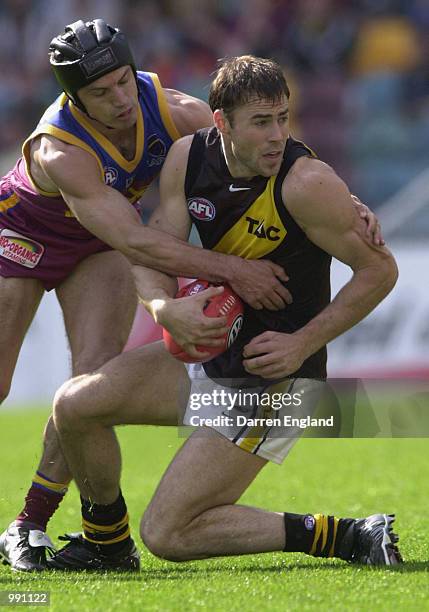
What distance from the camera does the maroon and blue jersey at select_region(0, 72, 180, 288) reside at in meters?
5.28

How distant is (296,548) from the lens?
195 inches

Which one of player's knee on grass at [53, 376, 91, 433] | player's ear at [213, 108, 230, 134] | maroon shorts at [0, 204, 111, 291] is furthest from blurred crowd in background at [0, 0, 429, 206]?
player's knee on grass at [53, 376, 91, 433]

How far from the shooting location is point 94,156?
17.1 ft

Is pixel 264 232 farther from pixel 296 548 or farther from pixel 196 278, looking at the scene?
pixel 296 548

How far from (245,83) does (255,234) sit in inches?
25.4

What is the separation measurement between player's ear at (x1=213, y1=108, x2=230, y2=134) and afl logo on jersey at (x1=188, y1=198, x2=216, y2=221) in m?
0.32

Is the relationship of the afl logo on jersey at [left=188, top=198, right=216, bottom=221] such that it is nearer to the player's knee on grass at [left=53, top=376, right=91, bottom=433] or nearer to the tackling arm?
the tackling arm

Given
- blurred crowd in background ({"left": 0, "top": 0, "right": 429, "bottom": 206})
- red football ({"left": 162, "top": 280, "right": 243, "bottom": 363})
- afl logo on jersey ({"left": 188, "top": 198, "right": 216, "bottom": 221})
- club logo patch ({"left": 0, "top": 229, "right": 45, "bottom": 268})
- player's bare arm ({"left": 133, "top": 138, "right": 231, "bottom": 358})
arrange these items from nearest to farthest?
1. player's bare arm ({"left": 133, "top": 138, "right": 231, "bottom": 358})
2. red football ({"left": 162, "top": 280, "right": 243, "bottom": 363})
3. afl logo on jersey ({"left": 188, "top": 198, "right": 216, "bottom": 221})
4. club logo patch ({"left": 0, "top": 229, "right": 45, "bottom": 268})
5. blurred crowd in background ({"left": 0, "top": 0, "right": 429, "bottom": 206})

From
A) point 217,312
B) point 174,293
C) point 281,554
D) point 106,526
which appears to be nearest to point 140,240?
point 174,293

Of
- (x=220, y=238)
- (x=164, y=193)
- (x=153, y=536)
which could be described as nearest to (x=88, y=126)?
(x=164, y=193)

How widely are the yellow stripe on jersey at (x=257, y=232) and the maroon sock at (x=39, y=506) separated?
1472 mm

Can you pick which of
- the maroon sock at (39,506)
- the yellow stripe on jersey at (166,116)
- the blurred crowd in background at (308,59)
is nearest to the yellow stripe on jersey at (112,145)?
the yellow stripe on jersey at (166,116)

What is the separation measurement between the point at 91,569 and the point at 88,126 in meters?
1.97

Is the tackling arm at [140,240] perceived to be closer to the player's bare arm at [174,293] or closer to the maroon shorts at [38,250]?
the player's bare arm at [174,293]
